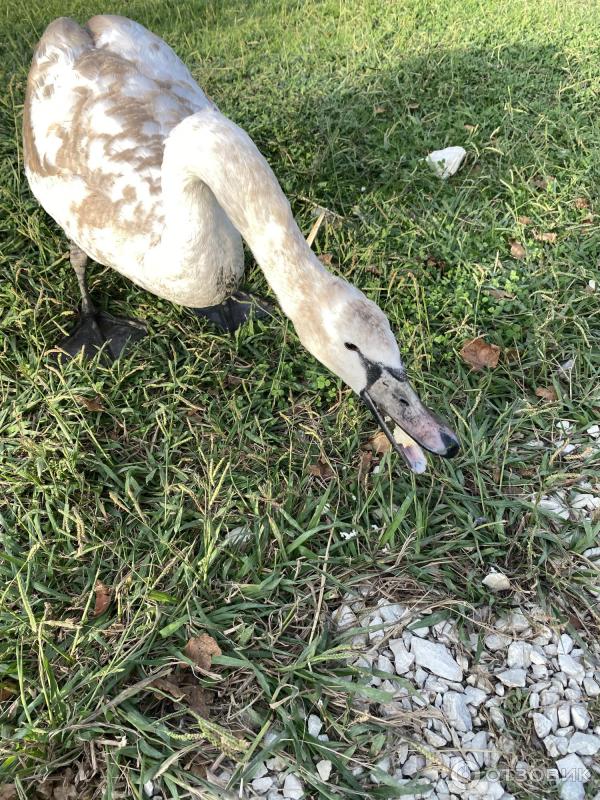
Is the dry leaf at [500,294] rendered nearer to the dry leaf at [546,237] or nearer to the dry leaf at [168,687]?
the dry leaf at [546,237]

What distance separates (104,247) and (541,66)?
12.7 ft

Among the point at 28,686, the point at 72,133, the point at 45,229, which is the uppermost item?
the point at 72,133

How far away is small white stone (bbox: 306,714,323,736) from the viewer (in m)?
1.89

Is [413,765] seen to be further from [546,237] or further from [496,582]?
[546,237]

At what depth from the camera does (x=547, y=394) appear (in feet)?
9.10

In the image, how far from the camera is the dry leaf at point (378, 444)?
2.61m

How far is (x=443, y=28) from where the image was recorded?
5.02 metres

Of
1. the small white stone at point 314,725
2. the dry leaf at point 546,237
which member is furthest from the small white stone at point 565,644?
the dry leaf at point 546,237

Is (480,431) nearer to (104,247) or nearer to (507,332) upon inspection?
(507,332)

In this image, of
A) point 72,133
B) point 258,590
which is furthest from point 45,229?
point 258,590

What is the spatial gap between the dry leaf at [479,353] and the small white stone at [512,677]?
1363 millimetres

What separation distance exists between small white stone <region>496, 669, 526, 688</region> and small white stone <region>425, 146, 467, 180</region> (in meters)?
2.87

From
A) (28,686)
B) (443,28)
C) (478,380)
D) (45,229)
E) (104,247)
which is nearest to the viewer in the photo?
(28,686)

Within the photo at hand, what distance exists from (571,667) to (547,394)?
122 centimetres
